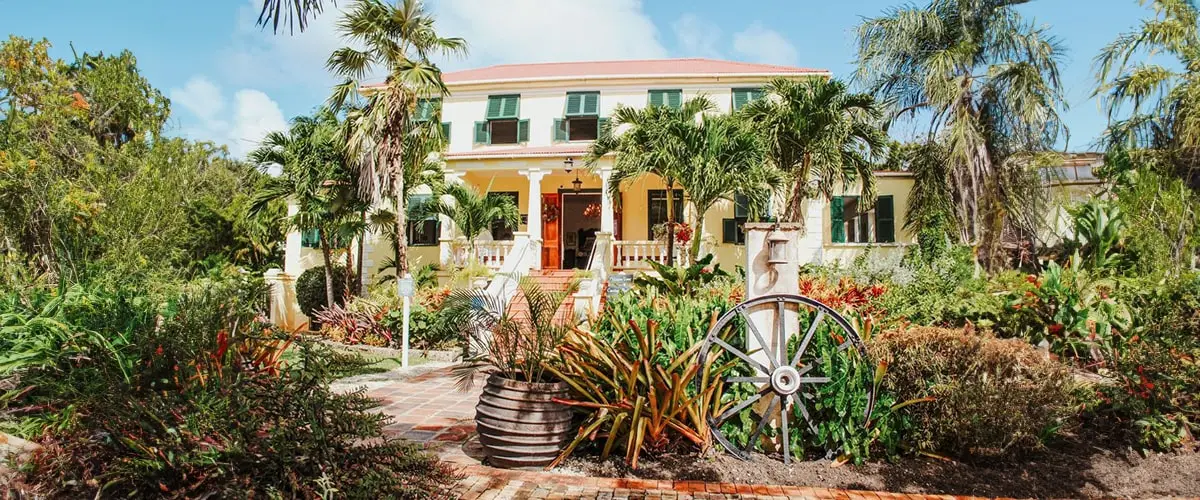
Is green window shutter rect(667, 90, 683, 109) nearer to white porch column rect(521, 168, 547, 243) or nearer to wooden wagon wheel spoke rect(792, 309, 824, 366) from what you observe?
white porch column rect(521, 168, 547, 243)

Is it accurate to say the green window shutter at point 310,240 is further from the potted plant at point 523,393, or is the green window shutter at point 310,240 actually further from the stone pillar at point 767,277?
the stone pillar at point 767,277

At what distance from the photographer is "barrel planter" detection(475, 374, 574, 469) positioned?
448cm

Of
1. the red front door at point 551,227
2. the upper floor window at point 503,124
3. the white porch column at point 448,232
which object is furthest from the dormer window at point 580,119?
the white porch column at point 448,232

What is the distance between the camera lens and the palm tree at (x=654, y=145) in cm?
1286

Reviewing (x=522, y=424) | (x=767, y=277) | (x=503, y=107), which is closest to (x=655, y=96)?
(x=503, y=107)

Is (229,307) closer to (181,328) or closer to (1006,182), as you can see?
(181,328)

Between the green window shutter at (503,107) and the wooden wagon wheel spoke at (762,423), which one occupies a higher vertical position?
the green window shutter at (503,107)

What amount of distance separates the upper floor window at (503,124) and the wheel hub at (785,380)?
16549mm

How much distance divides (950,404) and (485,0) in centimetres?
434

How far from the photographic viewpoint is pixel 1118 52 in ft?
46.1

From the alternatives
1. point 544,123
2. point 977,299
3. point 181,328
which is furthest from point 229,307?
point 544,123

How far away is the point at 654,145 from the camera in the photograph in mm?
13062

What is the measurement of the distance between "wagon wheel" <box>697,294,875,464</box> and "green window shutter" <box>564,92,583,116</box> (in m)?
15.9

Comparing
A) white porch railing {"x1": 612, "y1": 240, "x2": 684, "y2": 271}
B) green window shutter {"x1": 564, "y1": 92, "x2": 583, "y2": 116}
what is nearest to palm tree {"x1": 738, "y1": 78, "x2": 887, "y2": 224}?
white porch railing {"x1": 612, "y1": 240, "x2": 684, "y2": 271}
